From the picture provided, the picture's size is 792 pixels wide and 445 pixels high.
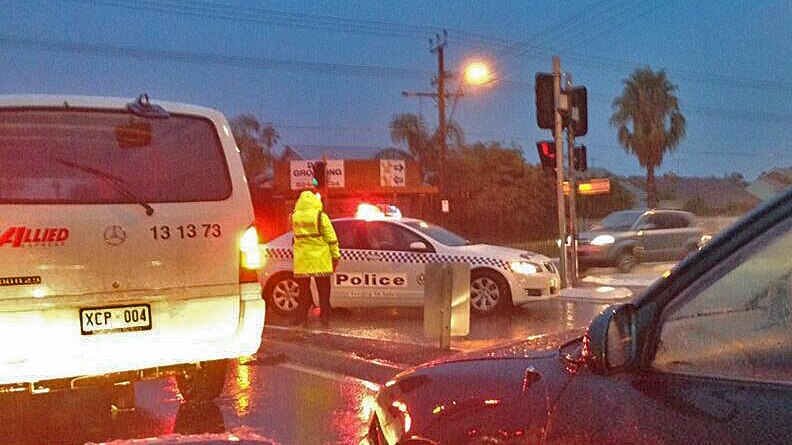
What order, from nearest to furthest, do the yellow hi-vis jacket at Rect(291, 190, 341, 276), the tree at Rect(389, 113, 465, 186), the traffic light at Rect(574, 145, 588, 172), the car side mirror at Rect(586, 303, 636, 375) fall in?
the car side mirror at Rect(586, 303, 636, 375), the yellow hi-vis jacket at Rect(291, 190, 341, 276), the traffic light at Rect(574, 145, 588, 172), the tree at Rect(389, 113, 465, 186)

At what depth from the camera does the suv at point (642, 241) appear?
18891 mm

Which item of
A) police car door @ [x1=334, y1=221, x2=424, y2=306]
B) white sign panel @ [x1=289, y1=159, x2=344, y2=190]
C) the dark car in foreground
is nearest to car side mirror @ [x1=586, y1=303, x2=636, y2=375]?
the dark car in foreground

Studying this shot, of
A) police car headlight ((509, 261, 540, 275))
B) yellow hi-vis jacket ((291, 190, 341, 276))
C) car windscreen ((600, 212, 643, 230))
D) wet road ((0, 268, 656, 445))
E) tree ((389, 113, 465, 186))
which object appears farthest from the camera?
tree ((389, 113, 465, 186))

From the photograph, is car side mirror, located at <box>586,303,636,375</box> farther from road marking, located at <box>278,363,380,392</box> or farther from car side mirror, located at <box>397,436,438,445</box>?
road marking, located at <box>278,363,380,392</box>

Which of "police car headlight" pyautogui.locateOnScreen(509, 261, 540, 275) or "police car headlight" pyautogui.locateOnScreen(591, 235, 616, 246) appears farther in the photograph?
"police car headlight" pyautogui.locateOnScreen(591, 235, 616, 246)

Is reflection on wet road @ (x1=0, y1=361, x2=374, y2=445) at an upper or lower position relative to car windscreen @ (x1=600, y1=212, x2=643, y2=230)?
lower

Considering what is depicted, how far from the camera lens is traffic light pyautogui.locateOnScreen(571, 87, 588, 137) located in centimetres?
1391

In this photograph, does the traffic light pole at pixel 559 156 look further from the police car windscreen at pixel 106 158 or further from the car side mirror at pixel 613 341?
the car side mirror at pixel 613 341

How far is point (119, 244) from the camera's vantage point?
554cm

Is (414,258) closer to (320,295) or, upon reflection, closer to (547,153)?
(320,295)

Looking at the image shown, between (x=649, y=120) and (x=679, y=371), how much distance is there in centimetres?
3840

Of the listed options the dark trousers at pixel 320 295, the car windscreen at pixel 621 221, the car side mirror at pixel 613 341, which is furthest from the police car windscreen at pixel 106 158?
the car windscreen at pixel 621 221

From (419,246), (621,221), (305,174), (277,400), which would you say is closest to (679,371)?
(277,400)

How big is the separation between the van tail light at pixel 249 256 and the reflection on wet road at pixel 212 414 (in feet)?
3.42
